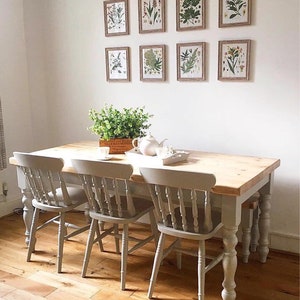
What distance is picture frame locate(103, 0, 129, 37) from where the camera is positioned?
128 inches

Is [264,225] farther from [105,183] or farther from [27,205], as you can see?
[27,205]

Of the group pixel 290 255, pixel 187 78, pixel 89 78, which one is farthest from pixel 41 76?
pixel 290 255

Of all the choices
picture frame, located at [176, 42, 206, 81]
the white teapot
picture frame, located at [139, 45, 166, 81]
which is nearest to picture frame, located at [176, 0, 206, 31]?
picture frame, located at [176, 42, 206, 81]

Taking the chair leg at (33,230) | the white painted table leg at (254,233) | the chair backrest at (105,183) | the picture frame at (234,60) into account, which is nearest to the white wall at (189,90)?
the picture frame at (234,60)

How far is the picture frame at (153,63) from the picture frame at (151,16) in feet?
0.47

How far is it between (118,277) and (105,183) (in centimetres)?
71

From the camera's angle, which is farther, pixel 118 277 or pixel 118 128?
pixel 118 128

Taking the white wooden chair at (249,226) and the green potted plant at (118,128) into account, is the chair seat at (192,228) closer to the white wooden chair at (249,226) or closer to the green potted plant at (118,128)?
the white wooden chair at (249,226)

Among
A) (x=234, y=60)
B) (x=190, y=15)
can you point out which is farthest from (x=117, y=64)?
(x=234, y=60)

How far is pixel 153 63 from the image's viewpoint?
3201 mm

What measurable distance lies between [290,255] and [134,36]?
2140 millimetres

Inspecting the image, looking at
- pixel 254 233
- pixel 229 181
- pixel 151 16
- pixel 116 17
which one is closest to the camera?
pixel 229 181

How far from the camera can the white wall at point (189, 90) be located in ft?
8.95

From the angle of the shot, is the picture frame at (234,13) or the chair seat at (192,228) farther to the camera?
the picture frame at (234,13)
